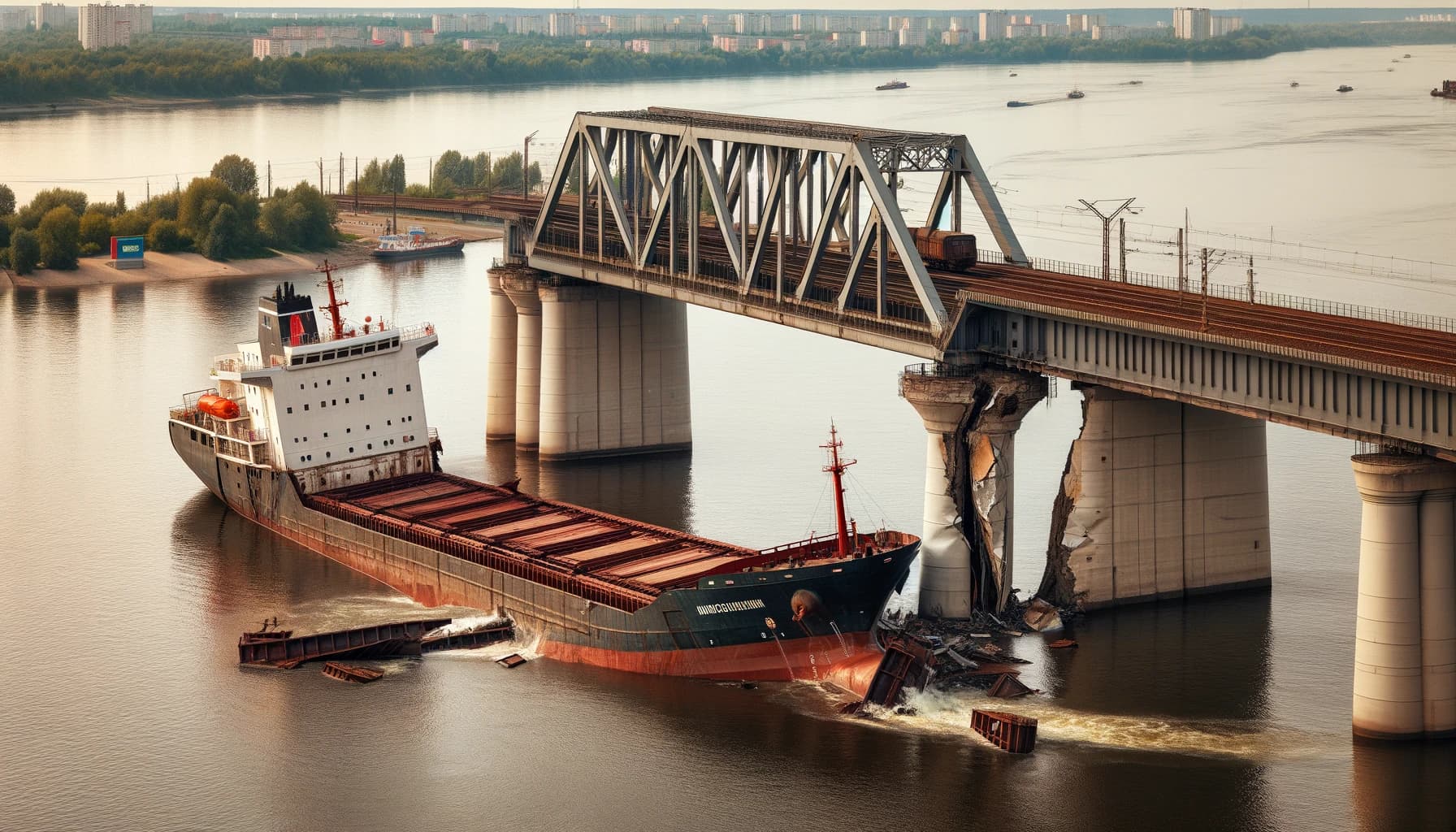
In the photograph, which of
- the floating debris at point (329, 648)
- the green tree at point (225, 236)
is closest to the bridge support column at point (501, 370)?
the floating debris at point (329, 648)

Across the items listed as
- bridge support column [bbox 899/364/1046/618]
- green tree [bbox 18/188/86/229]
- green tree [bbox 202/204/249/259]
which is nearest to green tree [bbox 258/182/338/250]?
green tree [bbox 202/204/249/259]

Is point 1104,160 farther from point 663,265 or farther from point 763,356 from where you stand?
point 663,265

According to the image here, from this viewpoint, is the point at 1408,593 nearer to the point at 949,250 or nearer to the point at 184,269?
the point at 949,250

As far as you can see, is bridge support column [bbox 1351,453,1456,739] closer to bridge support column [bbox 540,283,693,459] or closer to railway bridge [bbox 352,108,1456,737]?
railway bridge [bbox 352,108,1456,737]

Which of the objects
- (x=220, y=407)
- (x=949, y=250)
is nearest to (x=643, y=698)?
(x=949, y=250)

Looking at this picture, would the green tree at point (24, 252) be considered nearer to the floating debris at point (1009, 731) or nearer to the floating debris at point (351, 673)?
the floating debris at point (351, 673)

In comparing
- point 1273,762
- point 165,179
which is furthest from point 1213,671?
point 165,179
